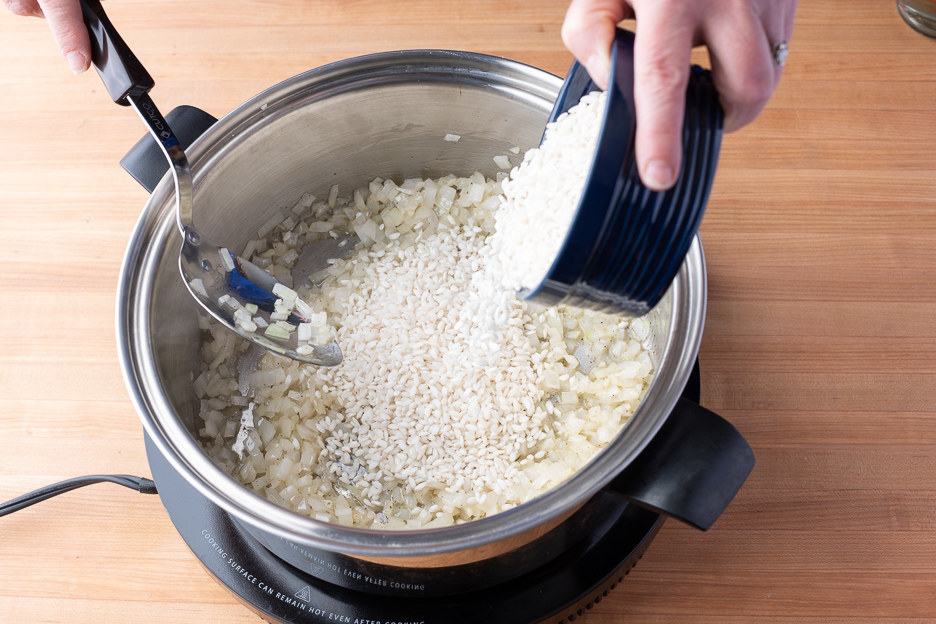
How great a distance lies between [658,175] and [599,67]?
0.16 metres

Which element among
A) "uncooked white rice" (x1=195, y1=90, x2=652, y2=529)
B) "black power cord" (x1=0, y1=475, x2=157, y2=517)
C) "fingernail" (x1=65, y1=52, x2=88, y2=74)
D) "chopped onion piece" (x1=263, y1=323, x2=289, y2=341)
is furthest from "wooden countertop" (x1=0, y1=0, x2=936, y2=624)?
"fingernail" (x1=65, y1=52, x2=88, y2=74)

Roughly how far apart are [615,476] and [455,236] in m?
0.58

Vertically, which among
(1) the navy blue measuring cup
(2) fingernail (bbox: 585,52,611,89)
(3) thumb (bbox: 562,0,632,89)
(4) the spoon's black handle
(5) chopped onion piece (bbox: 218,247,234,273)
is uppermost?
(4) the spoon's black handle

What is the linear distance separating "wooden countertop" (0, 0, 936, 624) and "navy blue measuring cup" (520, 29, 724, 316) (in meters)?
0.48

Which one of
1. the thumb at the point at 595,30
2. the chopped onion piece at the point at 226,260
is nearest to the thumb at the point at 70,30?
the chopped onion piece at the point at 226,260

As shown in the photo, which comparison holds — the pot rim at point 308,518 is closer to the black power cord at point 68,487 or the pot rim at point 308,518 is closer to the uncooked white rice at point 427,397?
the uncooked white rice at point 427,397

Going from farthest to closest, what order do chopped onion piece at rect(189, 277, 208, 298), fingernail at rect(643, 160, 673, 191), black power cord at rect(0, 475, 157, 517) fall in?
1. black power cord at rect(0, 475, 157, 517)
2. chopped onion piece at rect(189, 277, 208, 298)
3. fingernail at rect(643, 160, 673, 191)

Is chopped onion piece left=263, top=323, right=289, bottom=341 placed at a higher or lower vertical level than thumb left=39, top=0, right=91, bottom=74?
lower

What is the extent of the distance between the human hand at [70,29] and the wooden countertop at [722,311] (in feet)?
1.46

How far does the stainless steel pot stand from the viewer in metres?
0.60

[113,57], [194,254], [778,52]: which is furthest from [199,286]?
[778,52]

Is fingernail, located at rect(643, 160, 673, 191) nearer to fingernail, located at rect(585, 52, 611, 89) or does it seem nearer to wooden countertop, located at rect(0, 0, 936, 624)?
fingernail, located at rect(585, 52, 611, 89)

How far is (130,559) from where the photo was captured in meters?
0.91

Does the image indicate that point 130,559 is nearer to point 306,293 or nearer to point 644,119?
point 306,293
